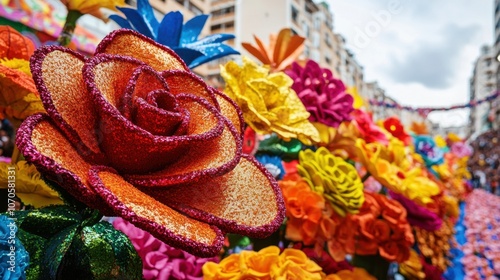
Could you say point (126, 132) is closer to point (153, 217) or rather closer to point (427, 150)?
point (153, 217)

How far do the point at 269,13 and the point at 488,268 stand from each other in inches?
446

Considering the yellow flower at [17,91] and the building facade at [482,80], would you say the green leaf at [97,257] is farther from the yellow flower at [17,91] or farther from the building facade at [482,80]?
the building facade at [482,80]

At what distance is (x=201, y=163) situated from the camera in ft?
0.90

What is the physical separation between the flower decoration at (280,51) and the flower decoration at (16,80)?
1.27 ft

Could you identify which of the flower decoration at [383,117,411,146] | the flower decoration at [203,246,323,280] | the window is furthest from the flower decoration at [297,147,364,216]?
the window

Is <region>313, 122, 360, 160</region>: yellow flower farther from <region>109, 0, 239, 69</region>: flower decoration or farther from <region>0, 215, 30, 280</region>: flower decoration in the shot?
<region>0, 215, 30, 280</region>: flower decoration

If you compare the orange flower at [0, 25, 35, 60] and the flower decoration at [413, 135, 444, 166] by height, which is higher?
the flower decoration at [413, 135, 444, 166]

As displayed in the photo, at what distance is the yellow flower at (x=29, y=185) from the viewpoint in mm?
324

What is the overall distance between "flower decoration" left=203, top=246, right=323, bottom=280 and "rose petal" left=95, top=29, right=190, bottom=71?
0.20m

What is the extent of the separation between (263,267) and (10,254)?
240mm

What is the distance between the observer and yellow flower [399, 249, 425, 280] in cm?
86

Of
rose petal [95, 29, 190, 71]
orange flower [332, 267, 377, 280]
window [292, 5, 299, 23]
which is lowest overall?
orange flower [332, 267, 377, 280]

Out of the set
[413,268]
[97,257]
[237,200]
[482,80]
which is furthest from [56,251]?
[482,80]

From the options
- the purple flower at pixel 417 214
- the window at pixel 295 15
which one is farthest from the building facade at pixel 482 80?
the purple flower at pixel 417 214
